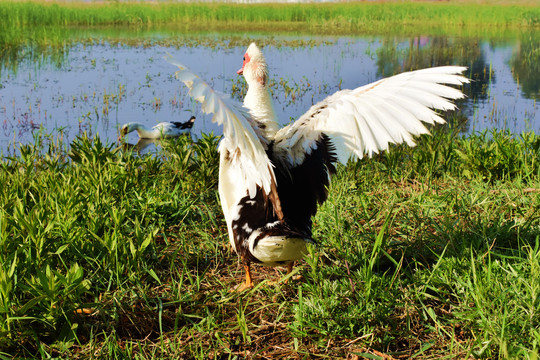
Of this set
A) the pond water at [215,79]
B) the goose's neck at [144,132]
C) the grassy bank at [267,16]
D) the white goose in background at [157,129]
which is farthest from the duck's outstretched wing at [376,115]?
the grassy bank at [267,16]

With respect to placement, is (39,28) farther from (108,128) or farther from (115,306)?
(115,306)

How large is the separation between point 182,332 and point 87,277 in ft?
2.20

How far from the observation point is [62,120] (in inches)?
296

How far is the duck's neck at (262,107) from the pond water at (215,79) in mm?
2848

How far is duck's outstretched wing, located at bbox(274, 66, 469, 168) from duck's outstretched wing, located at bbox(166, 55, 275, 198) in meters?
0.23

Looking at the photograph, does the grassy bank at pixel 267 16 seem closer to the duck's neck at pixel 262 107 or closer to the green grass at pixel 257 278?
the green grass at pixel 257 278

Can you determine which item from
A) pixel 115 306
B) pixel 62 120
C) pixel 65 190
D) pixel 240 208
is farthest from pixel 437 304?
pixel 62 120

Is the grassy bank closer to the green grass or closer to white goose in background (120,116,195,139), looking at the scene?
white goose in background (120,116,195,139)

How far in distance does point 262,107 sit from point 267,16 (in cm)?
2061

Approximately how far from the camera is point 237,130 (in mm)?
2113

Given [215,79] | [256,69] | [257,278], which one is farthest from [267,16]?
[257,278]

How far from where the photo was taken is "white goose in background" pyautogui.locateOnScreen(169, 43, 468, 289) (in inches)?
88.0

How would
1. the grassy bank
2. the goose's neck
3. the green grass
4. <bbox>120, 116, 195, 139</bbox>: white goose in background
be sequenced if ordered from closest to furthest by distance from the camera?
the green grass → <bbox>120, 116, 195, 139</bbox>: white goose in background → the goose's neck → the grassy bank

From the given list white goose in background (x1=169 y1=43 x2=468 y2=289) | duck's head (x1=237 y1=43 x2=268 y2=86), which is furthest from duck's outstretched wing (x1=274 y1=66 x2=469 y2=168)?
duck's head (x1=237 y1=43 x2=268 y2=86)
